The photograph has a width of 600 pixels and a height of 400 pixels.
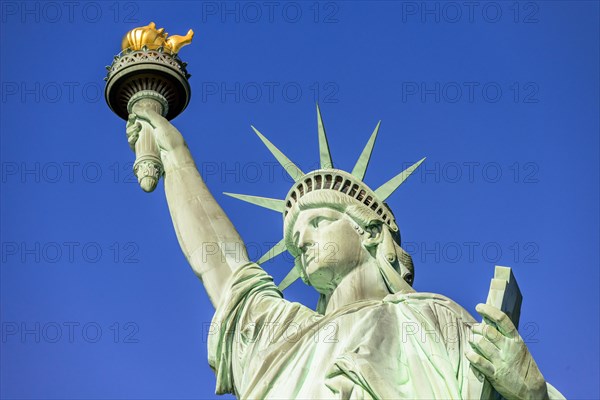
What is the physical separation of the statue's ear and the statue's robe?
82cm

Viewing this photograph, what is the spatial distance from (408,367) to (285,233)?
102 inches

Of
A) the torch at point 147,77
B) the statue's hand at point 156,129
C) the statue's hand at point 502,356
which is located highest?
the torch at point 147,77

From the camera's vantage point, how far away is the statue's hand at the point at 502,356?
44.0ft

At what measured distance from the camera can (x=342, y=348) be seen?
14.7 m

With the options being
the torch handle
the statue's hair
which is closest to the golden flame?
the torch handle

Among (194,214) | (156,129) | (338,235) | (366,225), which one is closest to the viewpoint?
(338,235)

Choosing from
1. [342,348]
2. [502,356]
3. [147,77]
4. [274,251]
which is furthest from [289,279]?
[502,356]

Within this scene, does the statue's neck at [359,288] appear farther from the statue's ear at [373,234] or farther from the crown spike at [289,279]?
the crown spike at [289,279]

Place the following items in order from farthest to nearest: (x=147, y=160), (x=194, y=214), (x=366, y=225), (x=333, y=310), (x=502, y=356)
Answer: (x=147, y=160) < (x=194, y=214) < (x=366, y=225) < (x=333, y=310) < (x=502, y=356)

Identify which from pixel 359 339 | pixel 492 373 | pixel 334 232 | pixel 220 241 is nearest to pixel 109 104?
pixel 220 241

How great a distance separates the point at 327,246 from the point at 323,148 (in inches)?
60.0

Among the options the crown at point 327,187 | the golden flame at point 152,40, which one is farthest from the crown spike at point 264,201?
the golden flame at point 152,40

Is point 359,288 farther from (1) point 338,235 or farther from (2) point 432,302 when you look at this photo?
(2) point 432,302

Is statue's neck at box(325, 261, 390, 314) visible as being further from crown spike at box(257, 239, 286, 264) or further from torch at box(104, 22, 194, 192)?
torch at box(104, 22, 194, 192)
